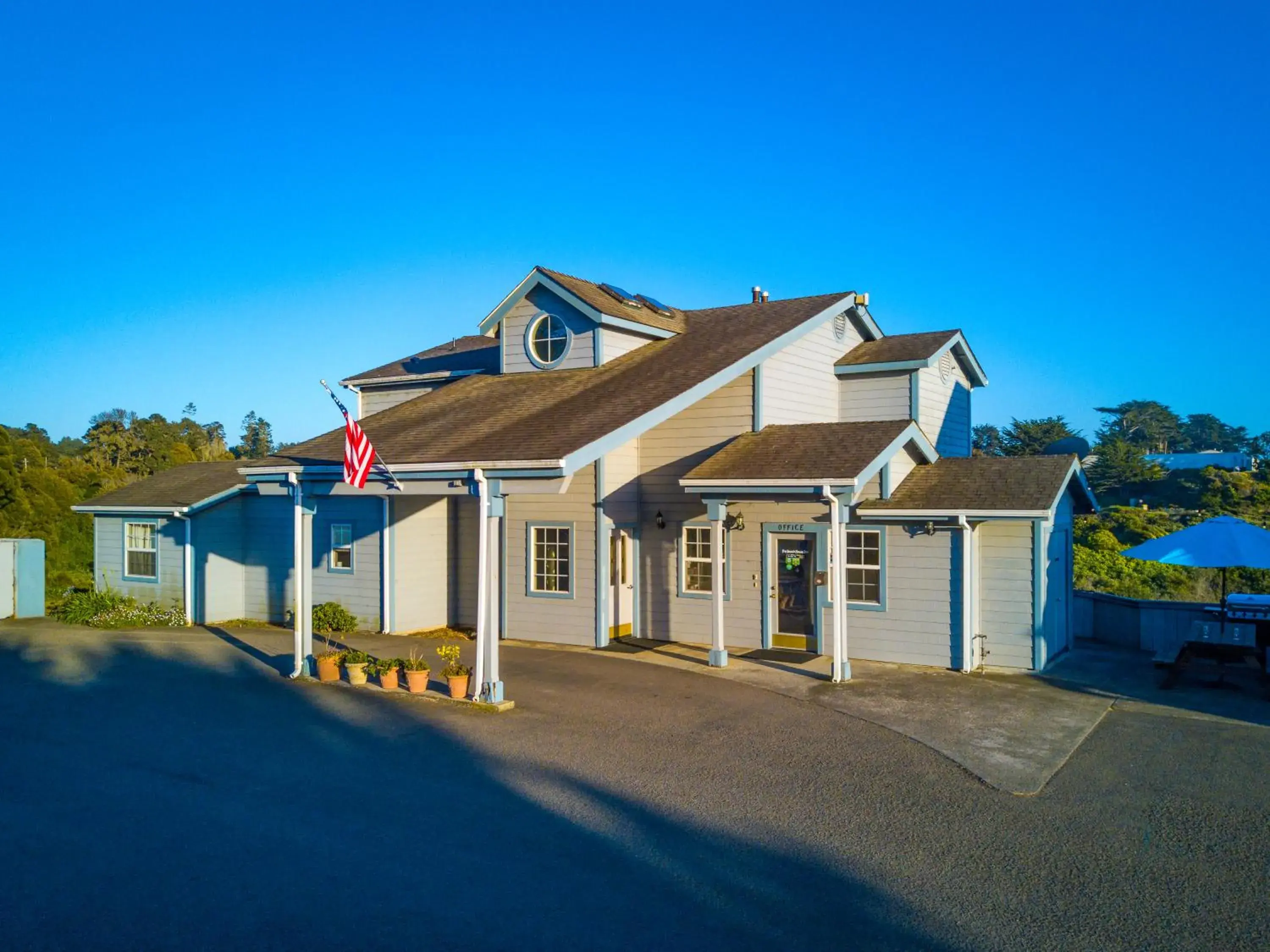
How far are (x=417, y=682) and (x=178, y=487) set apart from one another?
1137cm

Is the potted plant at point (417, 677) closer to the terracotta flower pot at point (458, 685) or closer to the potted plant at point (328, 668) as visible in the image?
the terracotta flower pot at point (458, 685)

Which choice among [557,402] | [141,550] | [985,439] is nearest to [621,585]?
[557,402]

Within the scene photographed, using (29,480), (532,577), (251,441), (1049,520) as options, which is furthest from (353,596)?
(251,441)

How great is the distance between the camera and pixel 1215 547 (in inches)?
509

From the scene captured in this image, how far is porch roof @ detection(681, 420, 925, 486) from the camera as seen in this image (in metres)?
13.1

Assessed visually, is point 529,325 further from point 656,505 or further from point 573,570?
point 573,570

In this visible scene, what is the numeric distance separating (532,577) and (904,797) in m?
9.39

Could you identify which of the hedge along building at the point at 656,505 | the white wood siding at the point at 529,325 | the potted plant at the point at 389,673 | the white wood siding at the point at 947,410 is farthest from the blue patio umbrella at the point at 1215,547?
the potted plant at the point at 389,673

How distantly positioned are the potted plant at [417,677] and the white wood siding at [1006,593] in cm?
805

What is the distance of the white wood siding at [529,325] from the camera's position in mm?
17188

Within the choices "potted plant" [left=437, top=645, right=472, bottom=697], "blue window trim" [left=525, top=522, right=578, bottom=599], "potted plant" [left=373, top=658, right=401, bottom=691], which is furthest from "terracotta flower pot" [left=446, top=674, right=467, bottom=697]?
"blue window trim" [left=525, top=522, right=578, bottom=599]

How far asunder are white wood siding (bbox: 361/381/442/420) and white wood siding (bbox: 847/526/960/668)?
10139 millimetres

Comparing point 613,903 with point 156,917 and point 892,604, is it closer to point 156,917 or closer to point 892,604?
point 156,917

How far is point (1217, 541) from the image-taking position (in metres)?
13.0
